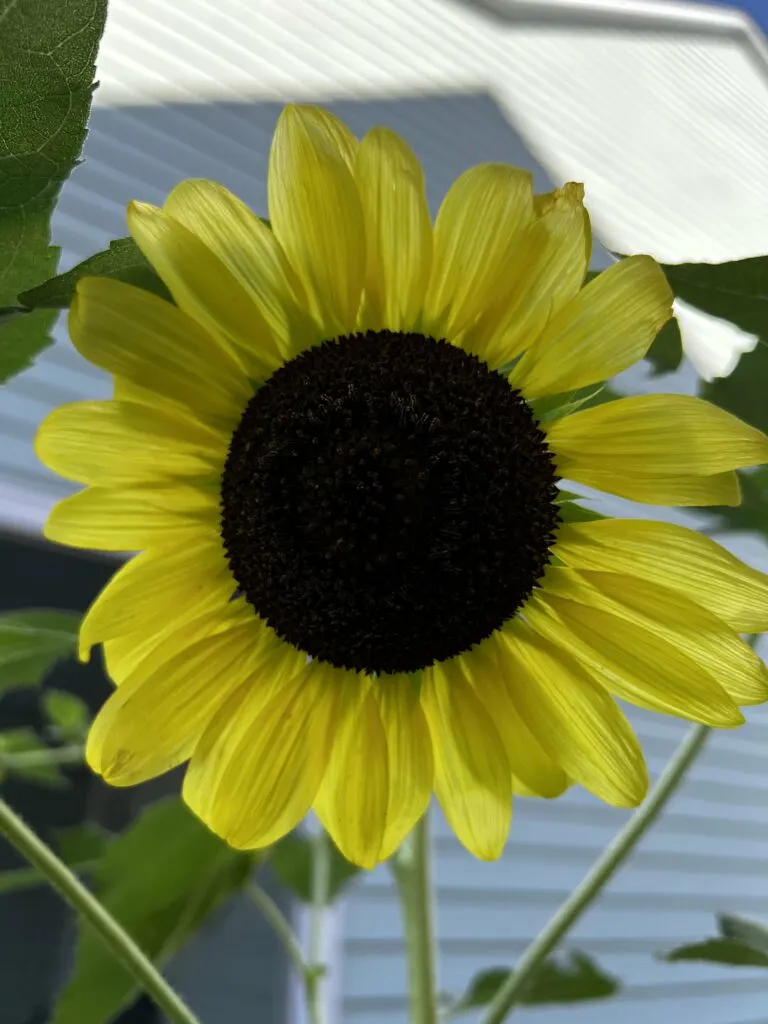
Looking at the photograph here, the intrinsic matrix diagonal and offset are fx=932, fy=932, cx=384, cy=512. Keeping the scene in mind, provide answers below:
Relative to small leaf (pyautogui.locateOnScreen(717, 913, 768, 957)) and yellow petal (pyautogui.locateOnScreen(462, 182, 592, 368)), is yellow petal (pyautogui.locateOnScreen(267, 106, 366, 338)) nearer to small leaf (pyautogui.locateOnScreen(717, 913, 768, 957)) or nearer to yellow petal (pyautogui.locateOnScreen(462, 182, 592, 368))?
yellow petal (pyautogui.locateOnScreen(462, 182, 592, 368))

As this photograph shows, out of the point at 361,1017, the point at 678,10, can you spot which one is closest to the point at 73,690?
the point at 361,1017

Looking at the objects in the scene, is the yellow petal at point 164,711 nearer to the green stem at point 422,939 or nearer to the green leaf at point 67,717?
the green stem at point 422,939

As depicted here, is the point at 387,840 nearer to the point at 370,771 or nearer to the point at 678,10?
the point at 370,771

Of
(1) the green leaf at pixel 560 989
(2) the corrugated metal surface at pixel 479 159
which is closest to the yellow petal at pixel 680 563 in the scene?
(1) the green leaf at pixel 560 989

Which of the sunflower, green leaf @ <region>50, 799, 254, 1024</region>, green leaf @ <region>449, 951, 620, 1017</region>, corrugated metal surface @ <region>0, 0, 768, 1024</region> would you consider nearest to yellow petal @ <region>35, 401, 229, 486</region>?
the sunflower

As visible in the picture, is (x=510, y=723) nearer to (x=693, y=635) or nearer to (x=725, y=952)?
(x=693, y=635)
